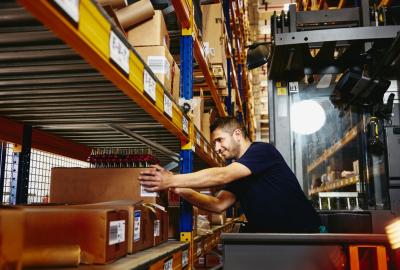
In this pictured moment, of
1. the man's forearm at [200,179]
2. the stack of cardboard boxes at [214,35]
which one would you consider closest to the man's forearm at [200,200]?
the man's forearm at [200,179]

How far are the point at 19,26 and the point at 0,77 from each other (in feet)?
1.86

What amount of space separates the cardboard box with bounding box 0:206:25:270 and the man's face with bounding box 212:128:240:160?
2.52 meters

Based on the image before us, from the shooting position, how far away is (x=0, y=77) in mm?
1921

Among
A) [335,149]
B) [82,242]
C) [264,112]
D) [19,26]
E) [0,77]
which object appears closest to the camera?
[19,26]

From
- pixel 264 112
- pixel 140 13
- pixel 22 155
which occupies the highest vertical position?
pixel 264 112

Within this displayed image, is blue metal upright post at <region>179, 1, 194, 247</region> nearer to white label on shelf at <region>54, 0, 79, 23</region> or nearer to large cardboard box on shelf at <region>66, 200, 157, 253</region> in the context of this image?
large cardboard box on shelf at <region>66, 200, 157, 253</region>

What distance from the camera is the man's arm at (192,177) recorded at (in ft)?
7.82

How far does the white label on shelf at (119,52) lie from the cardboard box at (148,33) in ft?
3.27

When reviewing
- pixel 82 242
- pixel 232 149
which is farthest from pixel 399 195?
pixel 82 242

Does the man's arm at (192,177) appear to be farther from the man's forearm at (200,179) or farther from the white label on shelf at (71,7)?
the white label on shelf at (71,7)

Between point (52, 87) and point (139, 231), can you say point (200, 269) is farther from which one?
point (52, 87)

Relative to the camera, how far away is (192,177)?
8.77 ft

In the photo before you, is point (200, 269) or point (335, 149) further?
point (200, 269)

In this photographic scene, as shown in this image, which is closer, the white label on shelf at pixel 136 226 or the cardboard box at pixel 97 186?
the white label on shelf at pixel 136 226
